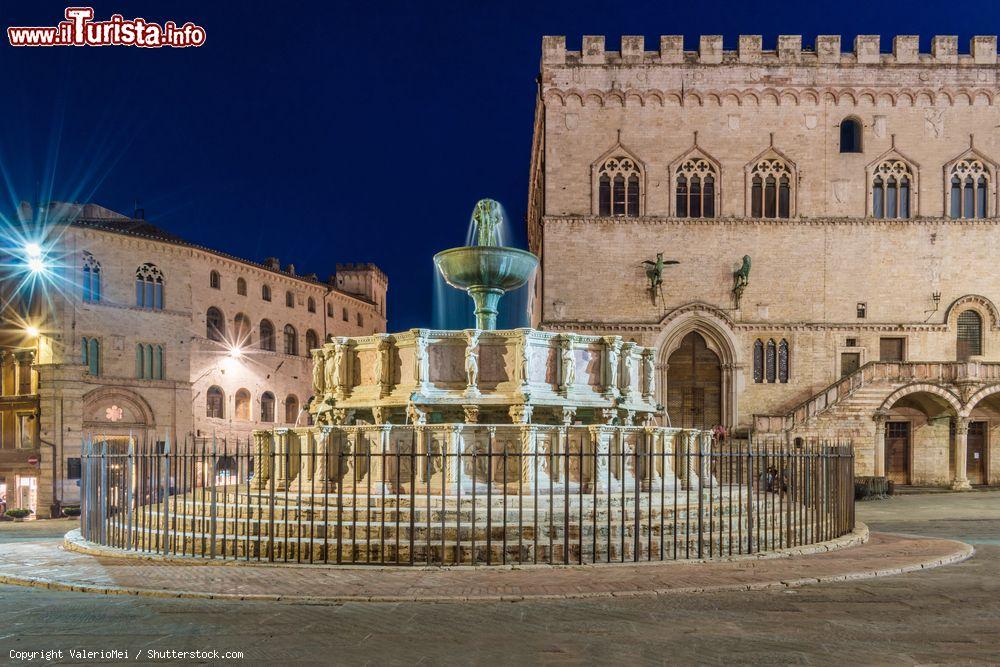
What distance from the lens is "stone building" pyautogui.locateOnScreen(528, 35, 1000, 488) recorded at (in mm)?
30859

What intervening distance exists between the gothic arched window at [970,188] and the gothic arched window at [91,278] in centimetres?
3233

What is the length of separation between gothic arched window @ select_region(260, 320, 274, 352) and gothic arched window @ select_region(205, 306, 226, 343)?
132 inches

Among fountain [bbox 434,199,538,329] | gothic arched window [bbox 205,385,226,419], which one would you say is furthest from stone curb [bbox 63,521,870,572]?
gothic arched window [bbox 205,385,226,419]

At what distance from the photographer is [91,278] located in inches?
1373

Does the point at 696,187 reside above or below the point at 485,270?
above

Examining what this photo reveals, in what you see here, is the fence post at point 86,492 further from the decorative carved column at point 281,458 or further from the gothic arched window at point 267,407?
the gothic arched window at point 267,407

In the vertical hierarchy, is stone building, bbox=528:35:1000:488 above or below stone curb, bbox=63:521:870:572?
above

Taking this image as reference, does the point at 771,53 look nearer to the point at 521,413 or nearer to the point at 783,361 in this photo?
the point at 783,361

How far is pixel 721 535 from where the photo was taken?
34.0ft

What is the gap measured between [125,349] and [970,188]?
3267 cm

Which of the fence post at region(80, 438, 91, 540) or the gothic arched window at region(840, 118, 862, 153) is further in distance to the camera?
the gothic arched window at region(840, 118, 862, 153)

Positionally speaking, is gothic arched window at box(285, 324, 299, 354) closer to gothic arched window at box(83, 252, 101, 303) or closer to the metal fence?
gothic arched window at box(83, 252, 101, 303)

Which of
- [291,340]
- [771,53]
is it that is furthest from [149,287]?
[771,53]

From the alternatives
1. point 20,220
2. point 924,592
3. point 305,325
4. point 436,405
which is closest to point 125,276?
point 20,220
